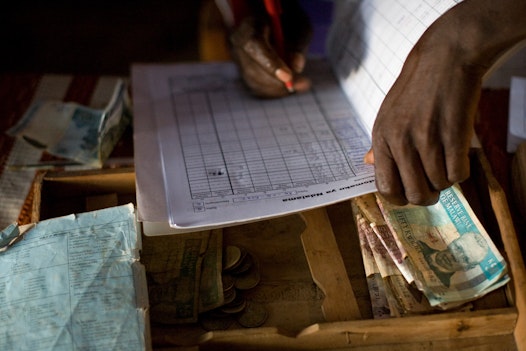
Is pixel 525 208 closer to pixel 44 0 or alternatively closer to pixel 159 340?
pixel 159 340

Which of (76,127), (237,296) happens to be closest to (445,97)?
(237,296)

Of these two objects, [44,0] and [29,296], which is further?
[44,0]

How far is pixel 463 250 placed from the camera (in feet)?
1.94

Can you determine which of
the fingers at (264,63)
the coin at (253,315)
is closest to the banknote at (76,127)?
the fingers at (264,63)

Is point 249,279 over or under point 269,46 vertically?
under

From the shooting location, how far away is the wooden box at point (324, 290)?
549 mm

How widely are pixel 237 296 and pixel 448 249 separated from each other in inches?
9.8

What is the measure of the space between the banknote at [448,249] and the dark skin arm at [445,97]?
0.07m

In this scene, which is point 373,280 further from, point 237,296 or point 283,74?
point 283,74

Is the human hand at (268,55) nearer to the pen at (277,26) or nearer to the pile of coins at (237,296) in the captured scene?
the pen at (277,26)

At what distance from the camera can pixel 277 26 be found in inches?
31.3

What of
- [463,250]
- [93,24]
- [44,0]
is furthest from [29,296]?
[44,0]

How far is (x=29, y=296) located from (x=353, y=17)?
0.62 m

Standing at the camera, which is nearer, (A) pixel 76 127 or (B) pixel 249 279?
(B) pixel 249 279
